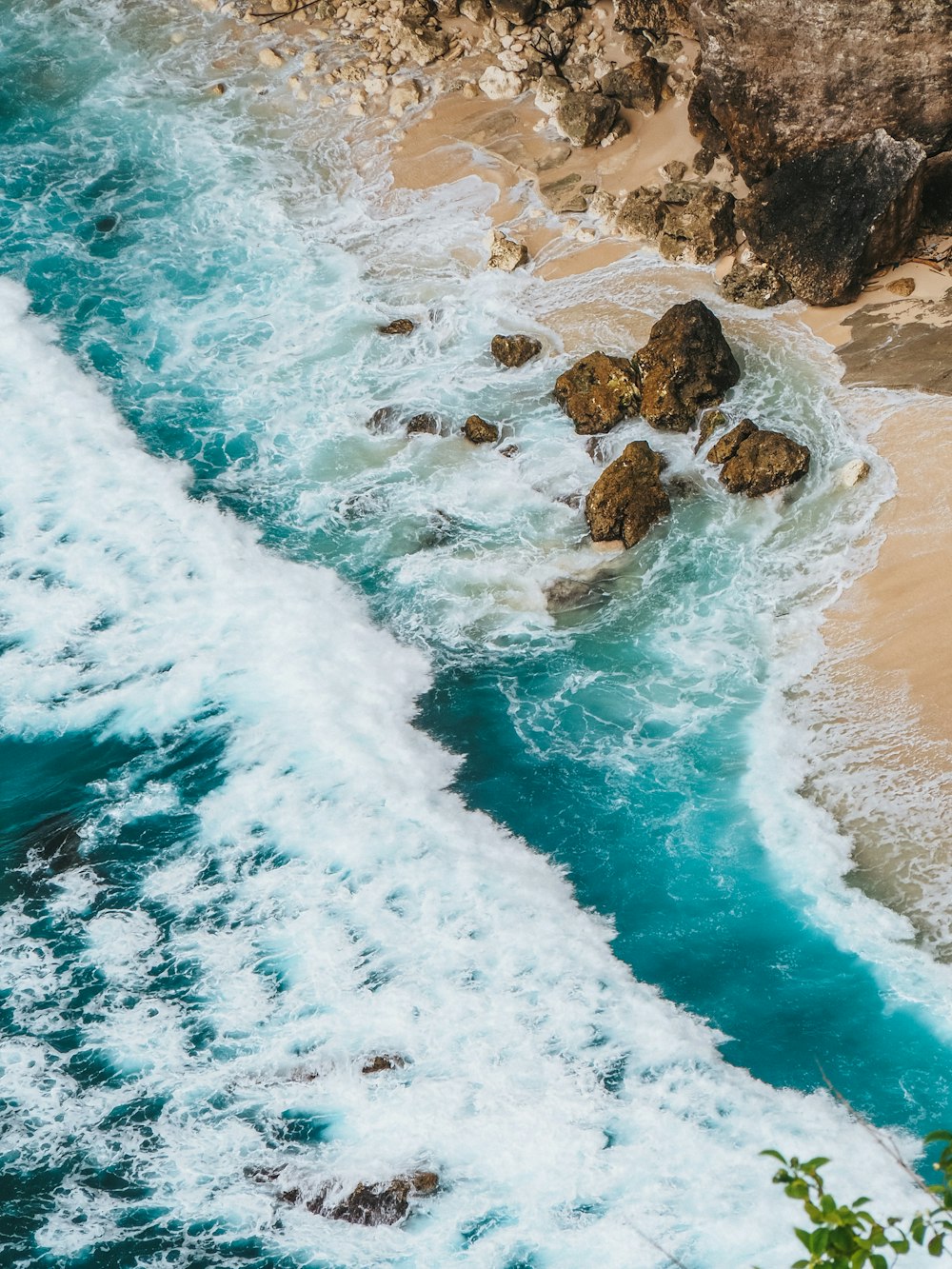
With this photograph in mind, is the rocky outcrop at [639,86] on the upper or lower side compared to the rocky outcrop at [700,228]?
upper

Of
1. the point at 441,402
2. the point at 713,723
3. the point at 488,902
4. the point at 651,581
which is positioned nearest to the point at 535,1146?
the point at 488,902

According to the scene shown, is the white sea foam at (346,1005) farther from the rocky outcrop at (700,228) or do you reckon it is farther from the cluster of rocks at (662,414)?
the rocky outcrop at (700,228)

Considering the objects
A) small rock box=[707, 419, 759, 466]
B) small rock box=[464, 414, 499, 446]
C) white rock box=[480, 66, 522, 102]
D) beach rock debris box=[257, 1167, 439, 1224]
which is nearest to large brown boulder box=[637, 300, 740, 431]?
small rock box=[707, 419, 759, 466]

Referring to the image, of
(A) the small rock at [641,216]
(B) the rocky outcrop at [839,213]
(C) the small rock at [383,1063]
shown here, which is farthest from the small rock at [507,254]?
(C) the small rock at [383,1063]

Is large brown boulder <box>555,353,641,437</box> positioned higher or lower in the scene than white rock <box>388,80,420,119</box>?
lower

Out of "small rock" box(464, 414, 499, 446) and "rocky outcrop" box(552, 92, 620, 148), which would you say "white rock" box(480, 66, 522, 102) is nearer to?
"rocky outcrop" box(552, 92, 620, 148)

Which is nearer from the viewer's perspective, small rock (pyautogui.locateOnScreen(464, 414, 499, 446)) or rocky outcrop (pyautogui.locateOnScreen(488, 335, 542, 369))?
small rock (pyautogui.locateOnScreen(464, 414, 499, 446))
